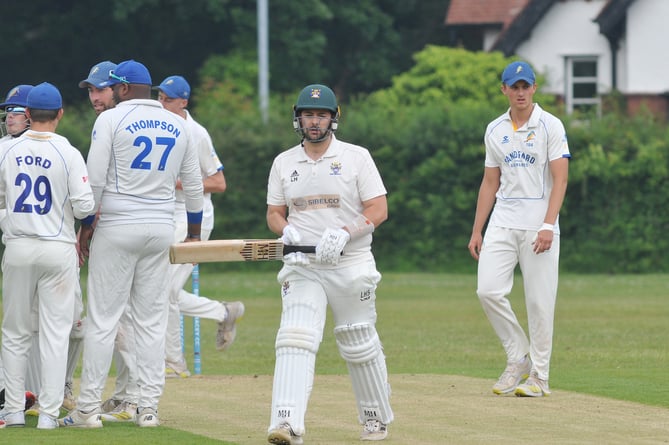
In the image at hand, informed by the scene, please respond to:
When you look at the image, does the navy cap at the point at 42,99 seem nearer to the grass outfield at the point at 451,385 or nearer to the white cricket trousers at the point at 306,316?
the white cricket trousers at the point at 306,316

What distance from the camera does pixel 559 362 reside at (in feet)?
42.5

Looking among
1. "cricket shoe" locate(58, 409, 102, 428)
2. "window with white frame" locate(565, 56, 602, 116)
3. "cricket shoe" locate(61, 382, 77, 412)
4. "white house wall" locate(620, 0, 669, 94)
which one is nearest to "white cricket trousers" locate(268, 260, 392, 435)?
"cricket shoe" locate(58, 409, 102, 428)

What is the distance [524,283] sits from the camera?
10.2m

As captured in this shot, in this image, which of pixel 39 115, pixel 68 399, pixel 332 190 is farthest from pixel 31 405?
pixel 332 190

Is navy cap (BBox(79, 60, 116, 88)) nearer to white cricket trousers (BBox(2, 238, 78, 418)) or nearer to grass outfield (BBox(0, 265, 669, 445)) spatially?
white cricket trousers (BBox(2, 238, 78, 418))

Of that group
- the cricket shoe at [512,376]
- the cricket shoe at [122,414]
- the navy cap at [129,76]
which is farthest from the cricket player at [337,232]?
the cricket shoe at [512,376]

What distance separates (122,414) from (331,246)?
221cm

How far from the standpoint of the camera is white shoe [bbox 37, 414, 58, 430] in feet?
27.8

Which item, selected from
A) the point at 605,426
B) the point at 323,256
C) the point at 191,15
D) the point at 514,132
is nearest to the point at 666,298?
the point at 514,132

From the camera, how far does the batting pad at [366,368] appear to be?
7.89m

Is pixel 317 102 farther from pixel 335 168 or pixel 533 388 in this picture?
pixel 533 388

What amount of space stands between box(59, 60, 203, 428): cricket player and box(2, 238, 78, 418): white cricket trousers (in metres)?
0.14

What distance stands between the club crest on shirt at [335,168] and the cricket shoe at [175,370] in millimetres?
4190

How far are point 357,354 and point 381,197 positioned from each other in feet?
2.89
